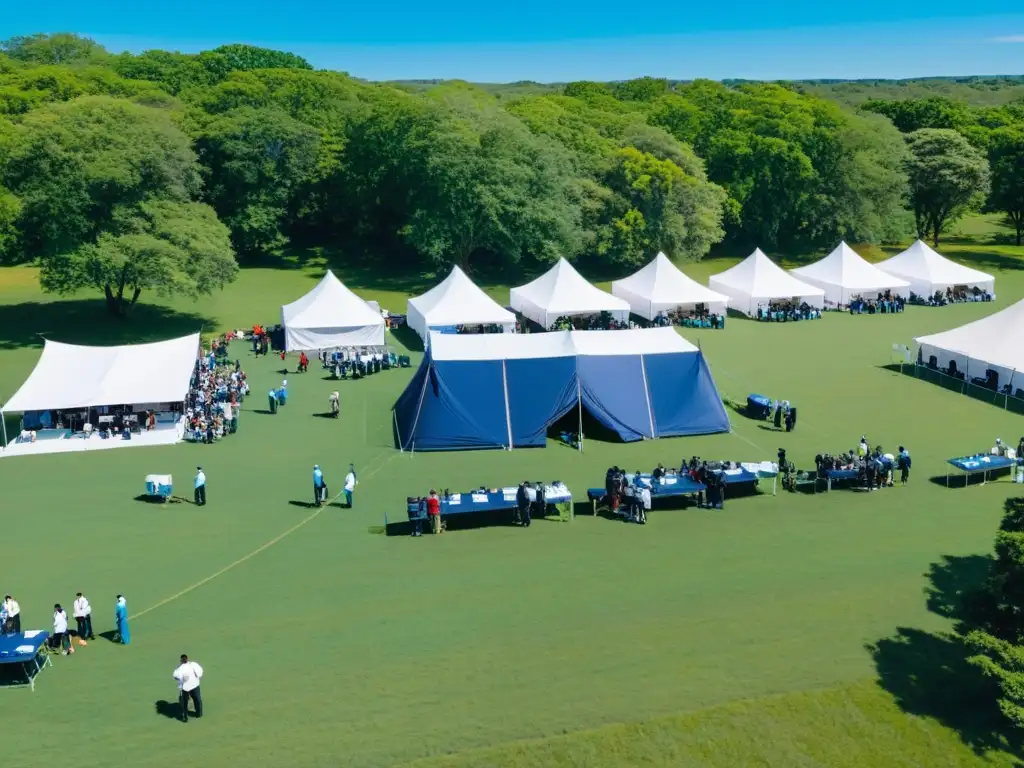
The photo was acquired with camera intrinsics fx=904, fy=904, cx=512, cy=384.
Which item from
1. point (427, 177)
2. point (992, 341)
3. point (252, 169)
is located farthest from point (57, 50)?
point (992, 341)

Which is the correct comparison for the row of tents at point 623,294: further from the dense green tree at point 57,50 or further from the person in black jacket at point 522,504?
the dense green tree at point 57,50

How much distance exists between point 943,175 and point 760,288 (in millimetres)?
21291

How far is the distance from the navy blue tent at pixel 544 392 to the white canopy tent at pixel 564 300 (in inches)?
381

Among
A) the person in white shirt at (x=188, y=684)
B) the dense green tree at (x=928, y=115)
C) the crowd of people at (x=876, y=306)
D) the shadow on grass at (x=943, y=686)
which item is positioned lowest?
the shadow on grass at (x=943, y=686)

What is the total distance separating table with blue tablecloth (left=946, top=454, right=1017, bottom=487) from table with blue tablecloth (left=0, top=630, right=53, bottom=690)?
15.9m

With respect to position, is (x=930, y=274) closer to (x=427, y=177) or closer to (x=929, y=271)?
(x=929, y=271)

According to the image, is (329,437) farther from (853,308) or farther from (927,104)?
(927,104)

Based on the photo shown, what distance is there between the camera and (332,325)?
2828 cm

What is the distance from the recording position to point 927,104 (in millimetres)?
64250

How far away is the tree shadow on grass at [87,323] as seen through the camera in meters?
30.8

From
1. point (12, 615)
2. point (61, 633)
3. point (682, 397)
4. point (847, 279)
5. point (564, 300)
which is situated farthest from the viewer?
point (847, 279)

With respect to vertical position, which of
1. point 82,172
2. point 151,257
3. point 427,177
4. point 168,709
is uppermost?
point 427,177

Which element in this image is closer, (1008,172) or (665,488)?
(665,488)

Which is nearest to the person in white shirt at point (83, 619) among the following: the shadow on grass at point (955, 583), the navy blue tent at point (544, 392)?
the navy blue tent at point (544, 392)
